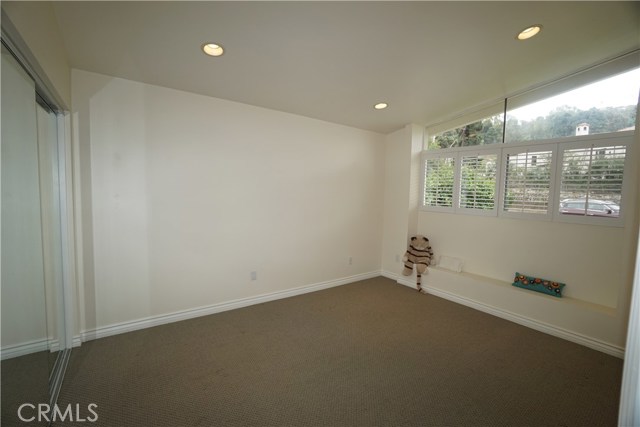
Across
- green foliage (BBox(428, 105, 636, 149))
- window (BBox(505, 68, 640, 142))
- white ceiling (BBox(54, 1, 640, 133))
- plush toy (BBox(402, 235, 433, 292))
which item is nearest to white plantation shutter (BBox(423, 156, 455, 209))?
green foliage (BBox(428, 105, 636, 149))

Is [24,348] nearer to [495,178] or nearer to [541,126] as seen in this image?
[495,178]

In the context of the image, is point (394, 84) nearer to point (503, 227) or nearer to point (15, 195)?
point (503, 227)

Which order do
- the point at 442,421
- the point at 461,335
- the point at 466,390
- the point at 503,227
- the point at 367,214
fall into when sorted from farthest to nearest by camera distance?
the point at 367,214, the point at 503,227, the point at 461,335, the point at 466,390, the point at 442,421

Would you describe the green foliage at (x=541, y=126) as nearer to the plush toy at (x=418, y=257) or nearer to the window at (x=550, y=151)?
the window at (x=550, y=151)

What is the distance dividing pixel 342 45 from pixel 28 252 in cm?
244

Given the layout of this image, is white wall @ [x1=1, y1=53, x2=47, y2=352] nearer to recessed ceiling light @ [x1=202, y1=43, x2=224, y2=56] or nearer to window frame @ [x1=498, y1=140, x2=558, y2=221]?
recessed ceiling light @ [x1=202, y1=43, x2=224, y2=56]

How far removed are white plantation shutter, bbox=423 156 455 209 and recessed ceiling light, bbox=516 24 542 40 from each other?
1.82 metres

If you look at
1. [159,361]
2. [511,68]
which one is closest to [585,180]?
[511,68]

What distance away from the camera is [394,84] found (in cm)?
265

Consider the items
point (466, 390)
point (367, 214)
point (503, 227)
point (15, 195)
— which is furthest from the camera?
point (367, 214)

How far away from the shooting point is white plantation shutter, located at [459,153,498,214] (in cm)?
331

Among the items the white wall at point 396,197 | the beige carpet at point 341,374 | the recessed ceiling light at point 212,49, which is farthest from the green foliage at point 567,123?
the recessed ceiling light at point 212,49

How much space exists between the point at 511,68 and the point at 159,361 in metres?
4.11

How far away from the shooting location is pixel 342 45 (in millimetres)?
1987
